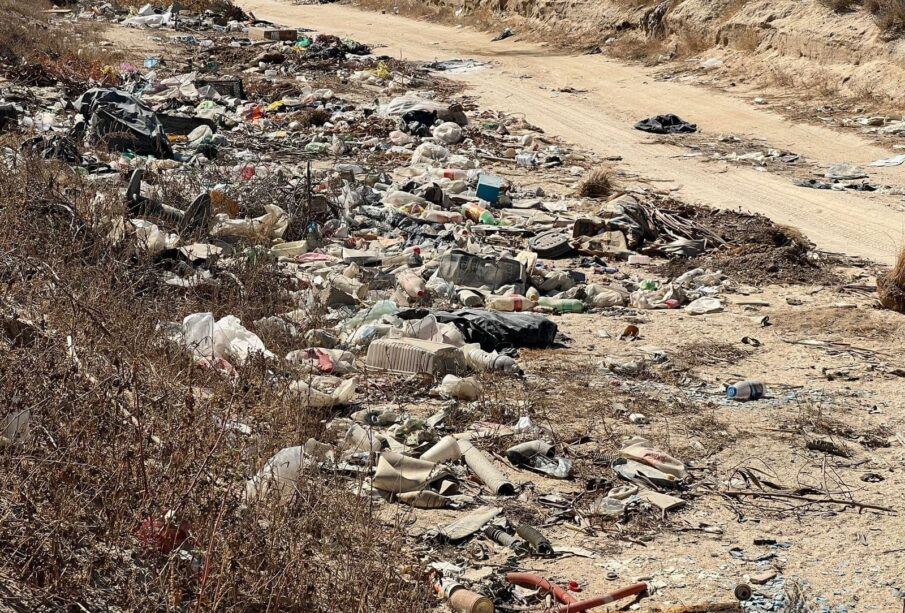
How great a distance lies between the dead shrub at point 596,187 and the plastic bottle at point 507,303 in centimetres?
367

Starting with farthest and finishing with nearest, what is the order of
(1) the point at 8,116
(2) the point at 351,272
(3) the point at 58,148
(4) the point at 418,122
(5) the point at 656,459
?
(4) the point at 418,122
(1) the point at 8,116
(3) the point at 58,148
(2) the point at 351,272
(5) the point at 656,459

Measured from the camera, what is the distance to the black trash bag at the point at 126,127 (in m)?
11.1

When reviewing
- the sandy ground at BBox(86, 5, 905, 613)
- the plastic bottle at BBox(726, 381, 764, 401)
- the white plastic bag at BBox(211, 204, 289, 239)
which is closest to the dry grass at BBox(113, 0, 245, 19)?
the sandy ground at BBox(86, 5, 905, 613)

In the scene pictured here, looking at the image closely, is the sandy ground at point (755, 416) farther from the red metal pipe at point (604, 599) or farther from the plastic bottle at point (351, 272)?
the plastic bottle at point (351, 272)

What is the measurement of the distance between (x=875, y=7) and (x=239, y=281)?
12551mm

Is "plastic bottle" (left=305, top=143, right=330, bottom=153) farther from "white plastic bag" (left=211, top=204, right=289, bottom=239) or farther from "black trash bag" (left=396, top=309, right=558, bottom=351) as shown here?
"black trash bag" (left=396, top=309, right=558, bottom=351)

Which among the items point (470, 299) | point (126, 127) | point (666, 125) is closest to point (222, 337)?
point (470, 299)

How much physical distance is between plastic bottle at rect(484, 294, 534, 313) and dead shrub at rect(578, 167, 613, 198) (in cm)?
367

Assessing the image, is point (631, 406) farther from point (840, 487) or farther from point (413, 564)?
point (413, 564)

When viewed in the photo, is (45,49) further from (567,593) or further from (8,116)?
(567,593)

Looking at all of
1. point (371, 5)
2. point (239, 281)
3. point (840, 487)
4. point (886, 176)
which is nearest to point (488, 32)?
point (371, 5)

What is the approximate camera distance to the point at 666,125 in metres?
14.5

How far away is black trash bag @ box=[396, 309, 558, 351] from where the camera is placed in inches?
260

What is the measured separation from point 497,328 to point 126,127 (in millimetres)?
6397
